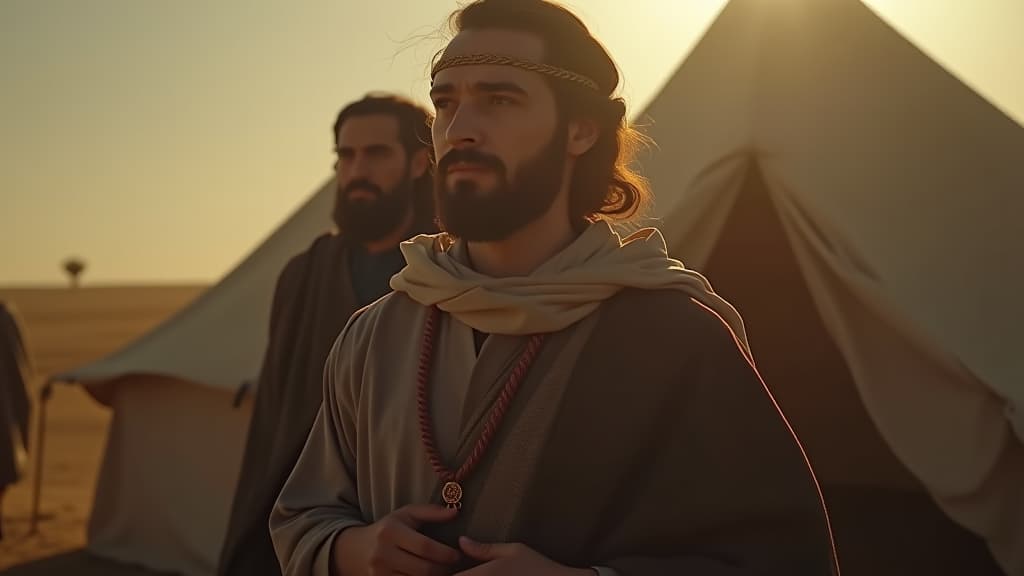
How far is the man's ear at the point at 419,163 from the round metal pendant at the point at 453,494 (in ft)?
6.31

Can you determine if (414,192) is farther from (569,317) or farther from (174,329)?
(174,329)

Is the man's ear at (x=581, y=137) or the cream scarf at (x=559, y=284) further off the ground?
the man's ear at (x=581, y=137)

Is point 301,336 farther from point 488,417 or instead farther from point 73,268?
point 73,268

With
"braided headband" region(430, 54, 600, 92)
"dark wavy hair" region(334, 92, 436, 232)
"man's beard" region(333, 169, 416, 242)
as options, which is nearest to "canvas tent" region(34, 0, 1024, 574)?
"dark wavy hair" region(334, 92, 436, 232)

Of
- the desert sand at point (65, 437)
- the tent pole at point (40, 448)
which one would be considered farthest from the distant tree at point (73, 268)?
the tent pole at point (40, 448)

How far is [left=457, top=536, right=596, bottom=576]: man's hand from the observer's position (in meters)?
1.73

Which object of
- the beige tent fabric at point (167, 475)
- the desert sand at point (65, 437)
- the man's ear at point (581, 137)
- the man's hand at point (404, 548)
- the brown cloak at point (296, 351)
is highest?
the man's ear at point (581, 137)

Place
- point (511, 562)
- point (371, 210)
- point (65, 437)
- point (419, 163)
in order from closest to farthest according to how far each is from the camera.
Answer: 1. point (511, 562)
2. point (371, 210)
3. point (419, 163)
4. point (65, 437)

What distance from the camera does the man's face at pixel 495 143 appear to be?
6.27 ft

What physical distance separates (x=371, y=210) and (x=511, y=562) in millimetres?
1987

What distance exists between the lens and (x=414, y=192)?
12.0ft

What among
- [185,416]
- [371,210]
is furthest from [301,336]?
[185,416]

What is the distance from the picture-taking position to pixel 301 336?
142 inches

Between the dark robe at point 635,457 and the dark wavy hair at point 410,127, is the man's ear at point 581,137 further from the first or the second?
the dark wavy hair at point 410,127
